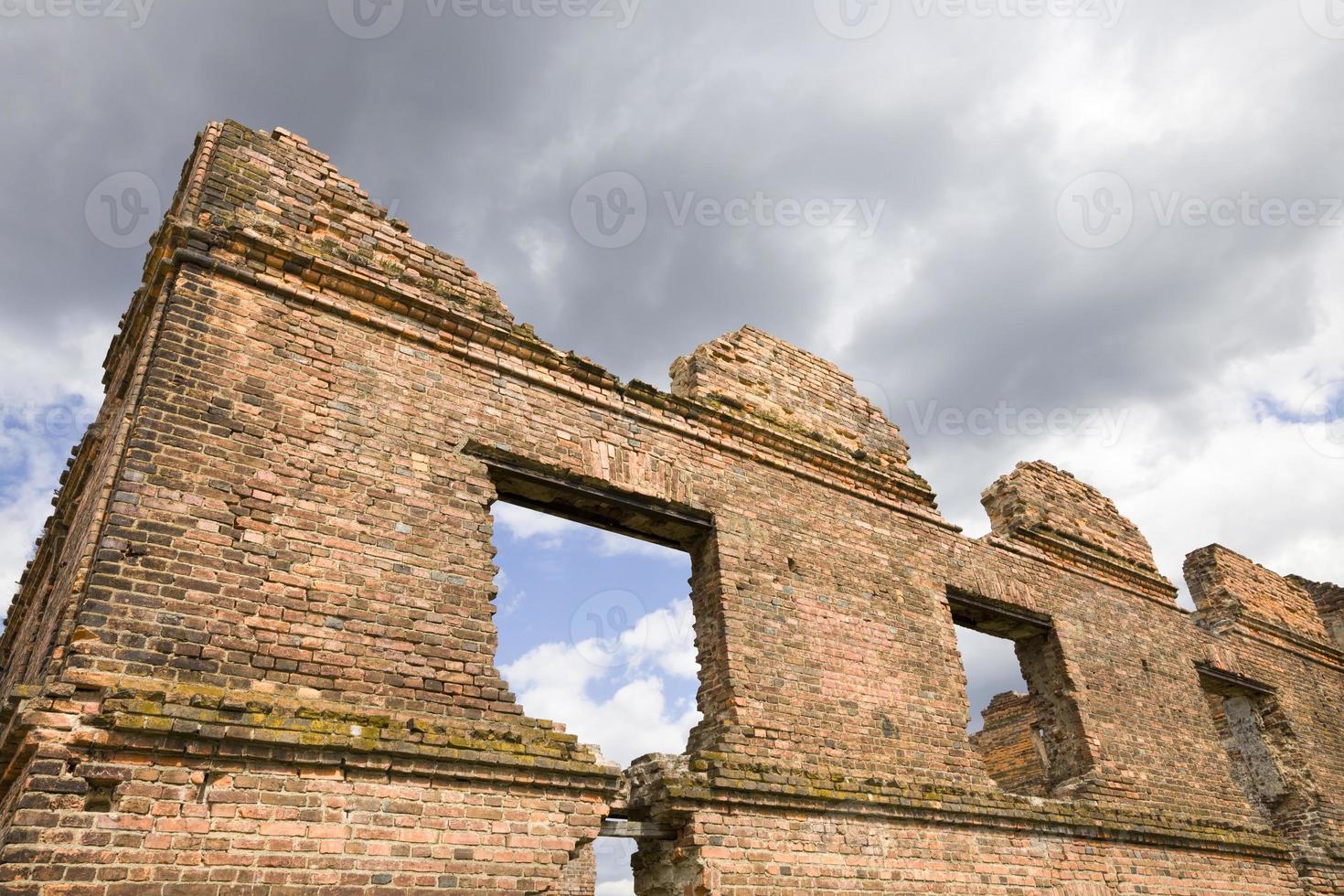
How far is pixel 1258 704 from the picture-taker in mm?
12055

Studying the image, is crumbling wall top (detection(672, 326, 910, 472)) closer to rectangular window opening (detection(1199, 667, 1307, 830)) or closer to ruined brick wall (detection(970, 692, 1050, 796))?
rectangular window opening (detection(1199, 667, 1307, 830))

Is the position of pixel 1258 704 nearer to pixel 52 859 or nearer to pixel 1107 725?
pixel 1107 725

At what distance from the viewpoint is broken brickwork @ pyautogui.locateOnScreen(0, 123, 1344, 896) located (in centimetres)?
388

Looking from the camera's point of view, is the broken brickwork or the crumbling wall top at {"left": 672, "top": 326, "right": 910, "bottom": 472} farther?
the crumbling wall top at {"left": 672, "top": 326, "right": 910, "bottom": 472}

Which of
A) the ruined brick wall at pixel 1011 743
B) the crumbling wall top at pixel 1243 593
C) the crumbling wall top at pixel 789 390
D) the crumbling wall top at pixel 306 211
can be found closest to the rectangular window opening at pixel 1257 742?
the crumbling wall top at pixel 1243 593

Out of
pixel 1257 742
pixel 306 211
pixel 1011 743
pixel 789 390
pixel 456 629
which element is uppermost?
pixel 789 390

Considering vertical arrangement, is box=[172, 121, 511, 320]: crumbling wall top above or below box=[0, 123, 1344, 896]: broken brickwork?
above

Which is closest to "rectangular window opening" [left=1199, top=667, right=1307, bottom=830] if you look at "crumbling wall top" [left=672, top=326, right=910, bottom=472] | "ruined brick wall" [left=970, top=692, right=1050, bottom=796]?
"ruined brick wall" [left=970, top=692, right=1050, bottom=796]

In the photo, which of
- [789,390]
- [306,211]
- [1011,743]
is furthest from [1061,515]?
[306,211]

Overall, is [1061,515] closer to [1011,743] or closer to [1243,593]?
[1243,593]

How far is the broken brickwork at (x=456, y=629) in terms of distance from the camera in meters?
3.88

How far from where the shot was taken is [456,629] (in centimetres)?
494

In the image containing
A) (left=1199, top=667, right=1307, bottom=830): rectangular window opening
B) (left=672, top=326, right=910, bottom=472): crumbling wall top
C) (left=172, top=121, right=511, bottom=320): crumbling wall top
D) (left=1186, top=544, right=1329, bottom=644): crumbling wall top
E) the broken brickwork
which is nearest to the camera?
the broken brickwork

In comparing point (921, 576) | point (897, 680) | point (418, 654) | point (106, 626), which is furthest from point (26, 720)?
point (921, 576)
